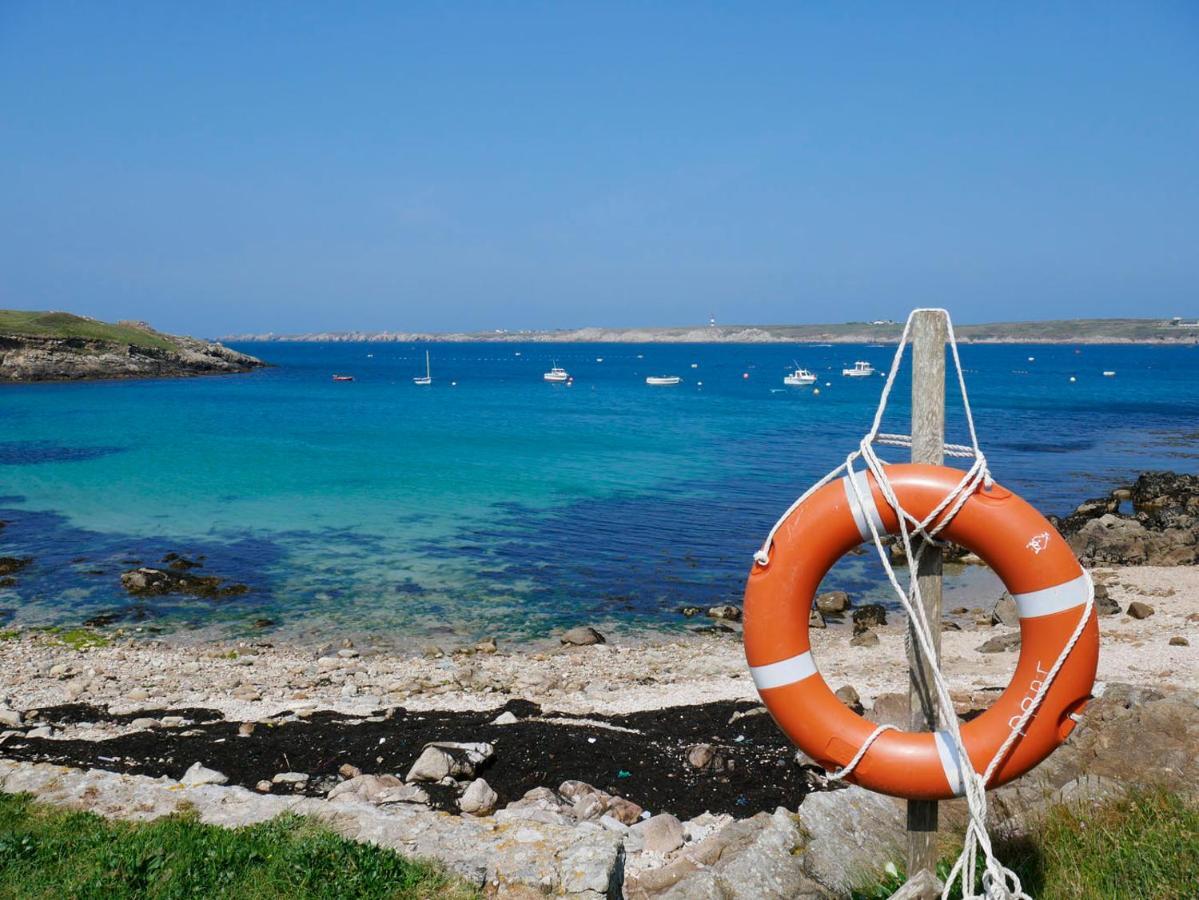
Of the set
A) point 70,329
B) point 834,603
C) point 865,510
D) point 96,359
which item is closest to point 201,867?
point 865,510

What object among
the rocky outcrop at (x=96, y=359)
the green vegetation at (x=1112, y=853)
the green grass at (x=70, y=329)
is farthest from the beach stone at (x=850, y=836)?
the green grass at (x=70, y=329)

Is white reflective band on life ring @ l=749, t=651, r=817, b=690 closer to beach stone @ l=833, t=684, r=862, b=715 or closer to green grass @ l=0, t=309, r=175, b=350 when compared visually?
beach stone @ l=833, t=684, r=862, b=715

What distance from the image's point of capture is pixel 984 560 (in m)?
4.09

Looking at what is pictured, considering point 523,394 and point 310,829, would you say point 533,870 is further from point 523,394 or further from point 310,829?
point 523,394

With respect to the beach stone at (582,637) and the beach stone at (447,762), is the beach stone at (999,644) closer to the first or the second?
the beach stone at (582,637)

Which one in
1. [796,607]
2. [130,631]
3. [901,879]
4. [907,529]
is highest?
[907,529]

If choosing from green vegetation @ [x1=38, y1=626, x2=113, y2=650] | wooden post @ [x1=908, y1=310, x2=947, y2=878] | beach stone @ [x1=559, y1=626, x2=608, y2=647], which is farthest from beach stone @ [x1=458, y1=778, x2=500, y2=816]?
green vegetation @ [x1=38, y1=626, x2=113, y2=650]

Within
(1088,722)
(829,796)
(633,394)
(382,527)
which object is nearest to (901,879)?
(829,796)

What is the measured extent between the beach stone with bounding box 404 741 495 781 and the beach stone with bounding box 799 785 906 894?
10.3 ft

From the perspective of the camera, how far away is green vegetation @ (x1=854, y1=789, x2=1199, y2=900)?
13.1 feet

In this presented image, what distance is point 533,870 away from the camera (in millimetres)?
4723

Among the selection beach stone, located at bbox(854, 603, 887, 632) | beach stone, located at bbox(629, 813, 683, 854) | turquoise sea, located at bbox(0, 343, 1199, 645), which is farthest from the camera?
turquoise sea, located at bbox(0, 343, 1199, 645)

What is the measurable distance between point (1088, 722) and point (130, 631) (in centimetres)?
1269

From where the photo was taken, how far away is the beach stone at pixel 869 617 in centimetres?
1358
